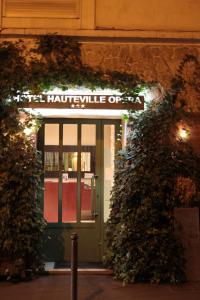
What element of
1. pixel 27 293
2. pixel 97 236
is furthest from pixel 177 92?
pixel 27 293

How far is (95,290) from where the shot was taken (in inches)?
273

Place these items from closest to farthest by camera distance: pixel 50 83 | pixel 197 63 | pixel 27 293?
1. pixel 27 293
2. pixel 50 83
3. pixel 197 63

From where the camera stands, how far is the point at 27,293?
675 centimetres

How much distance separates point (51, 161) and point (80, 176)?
604 millimetres

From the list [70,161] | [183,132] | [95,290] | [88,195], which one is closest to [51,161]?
[70,161]

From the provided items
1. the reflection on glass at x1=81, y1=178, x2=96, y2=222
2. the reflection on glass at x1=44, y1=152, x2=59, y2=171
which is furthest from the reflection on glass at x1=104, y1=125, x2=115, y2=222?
the reflection on glass at x1=44, y1=152, x2=59, y2=171

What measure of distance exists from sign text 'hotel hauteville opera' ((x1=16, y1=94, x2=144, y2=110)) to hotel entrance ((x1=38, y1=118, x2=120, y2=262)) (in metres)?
0.95

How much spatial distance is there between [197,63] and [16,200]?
3990mm

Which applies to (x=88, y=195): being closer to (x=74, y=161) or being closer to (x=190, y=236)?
(x=74, y=161)

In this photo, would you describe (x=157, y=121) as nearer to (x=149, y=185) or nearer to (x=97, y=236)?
(x=149, y=185)

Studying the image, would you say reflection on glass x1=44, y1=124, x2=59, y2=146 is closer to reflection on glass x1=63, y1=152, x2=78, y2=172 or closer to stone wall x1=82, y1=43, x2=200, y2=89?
reflection on glass x1=63, y1=152, x2=78, y2=172

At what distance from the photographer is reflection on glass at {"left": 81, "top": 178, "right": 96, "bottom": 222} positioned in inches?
341

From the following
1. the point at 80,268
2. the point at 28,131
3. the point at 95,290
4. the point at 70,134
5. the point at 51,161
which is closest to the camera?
the point at 95,290

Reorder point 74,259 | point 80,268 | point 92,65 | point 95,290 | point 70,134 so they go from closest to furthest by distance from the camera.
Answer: point 74,259, point 95,290, point 80,268, point 92,65, point 70,134
